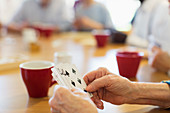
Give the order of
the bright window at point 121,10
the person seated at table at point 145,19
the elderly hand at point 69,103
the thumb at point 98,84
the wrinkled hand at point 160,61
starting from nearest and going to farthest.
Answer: the elderly hand at point 69,103 → the thumb at point 98,84 → the wrinkled hand at point 160,61 → the person seated at table at point 145,19 → the bright window at point 121,10

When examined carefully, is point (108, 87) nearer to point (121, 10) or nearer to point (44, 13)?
point (44, 13)

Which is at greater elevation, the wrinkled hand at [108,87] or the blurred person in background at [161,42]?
the blurred person in background at [161,42]

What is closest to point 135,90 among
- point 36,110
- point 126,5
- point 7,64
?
point 36,110

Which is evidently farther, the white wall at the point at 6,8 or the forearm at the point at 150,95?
the white wall at the point at 6,8

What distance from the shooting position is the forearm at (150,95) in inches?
30.3

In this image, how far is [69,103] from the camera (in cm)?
60

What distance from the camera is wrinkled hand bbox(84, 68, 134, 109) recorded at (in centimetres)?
74

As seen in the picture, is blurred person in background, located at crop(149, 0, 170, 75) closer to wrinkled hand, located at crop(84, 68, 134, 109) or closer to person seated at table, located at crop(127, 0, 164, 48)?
person seated at table, located at crop(127, 0, 164, 48)

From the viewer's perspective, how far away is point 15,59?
1.32 metres

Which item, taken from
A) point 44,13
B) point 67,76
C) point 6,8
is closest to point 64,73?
point 67,76

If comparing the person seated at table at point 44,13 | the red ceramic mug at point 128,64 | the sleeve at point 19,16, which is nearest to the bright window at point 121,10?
the person seated at table at point 44,13

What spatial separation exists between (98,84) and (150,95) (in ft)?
0.64

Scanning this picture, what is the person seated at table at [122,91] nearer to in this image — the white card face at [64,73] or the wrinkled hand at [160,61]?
the white card face at [64,73]

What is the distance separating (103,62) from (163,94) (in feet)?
2.04
